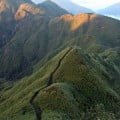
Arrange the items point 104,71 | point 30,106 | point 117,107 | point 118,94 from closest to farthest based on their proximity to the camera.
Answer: point 30,106
point 117,107
point 118,94
point 104,71

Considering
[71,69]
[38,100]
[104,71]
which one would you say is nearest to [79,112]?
[38,100]

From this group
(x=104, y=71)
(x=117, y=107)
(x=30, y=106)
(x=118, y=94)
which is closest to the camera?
(x=30, y=106)

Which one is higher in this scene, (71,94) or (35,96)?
(71,94)

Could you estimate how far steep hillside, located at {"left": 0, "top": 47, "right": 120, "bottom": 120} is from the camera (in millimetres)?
115500

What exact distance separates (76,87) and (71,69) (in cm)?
957

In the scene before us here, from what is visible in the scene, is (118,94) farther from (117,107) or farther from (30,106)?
(30,106)

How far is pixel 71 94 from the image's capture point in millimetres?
123625

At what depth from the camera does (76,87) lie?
130m

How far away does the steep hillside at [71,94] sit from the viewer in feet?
379

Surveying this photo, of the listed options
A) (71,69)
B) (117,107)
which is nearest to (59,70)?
(71,69)

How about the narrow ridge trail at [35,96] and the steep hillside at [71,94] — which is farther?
the steep hillside at [71,94]

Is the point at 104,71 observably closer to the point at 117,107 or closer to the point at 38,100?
the point at 117,107

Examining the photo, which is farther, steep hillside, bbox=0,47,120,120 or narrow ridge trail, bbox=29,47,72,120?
steep hillside, bbox=0,47,120,120

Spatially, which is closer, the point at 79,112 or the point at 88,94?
the point at 79,112
